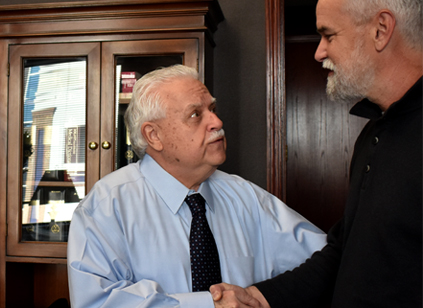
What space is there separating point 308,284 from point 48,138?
67.6 inches

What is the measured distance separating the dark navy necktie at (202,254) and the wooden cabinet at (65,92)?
0.96 meters

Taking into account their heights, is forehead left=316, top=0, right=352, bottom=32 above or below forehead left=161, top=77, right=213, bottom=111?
above

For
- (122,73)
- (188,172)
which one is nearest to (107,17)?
(122,73)

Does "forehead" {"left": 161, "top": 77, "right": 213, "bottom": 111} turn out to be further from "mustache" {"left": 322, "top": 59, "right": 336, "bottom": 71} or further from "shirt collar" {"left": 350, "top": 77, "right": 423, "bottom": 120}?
"shirt collar" {"left": 350, "top": 77, "right": 423, "bottom": 120}

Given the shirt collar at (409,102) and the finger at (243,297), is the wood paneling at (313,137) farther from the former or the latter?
the shirt collar at (409,102)

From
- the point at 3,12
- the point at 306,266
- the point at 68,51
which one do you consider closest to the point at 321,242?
the point at 306,266

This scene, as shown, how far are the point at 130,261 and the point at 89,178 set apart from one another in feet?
3.49

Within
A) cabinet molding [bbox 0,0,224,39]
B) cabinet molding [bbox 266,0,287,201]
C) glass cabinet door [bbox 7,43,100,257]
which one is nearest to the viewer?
cabinet molding [bbox 0,0,224,39]

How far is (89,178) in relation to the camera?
7.66ft

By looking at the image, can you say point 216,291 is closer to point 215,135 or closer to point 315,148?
point 215,135

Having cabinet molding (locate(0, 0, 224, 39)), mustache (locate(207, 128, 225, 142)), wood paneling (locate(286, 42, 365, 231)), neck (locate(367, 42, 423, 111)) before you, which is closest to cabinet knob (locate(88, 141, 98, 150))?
cabinet molding (locate(0, 0, 224, 39))

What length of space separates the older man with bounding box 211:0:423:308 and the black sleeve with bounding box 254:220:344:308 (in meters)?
0.20

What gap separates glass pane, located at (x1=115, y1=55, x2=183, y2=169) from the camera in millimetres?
2342

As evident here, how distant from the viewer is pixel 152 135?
163 cm
